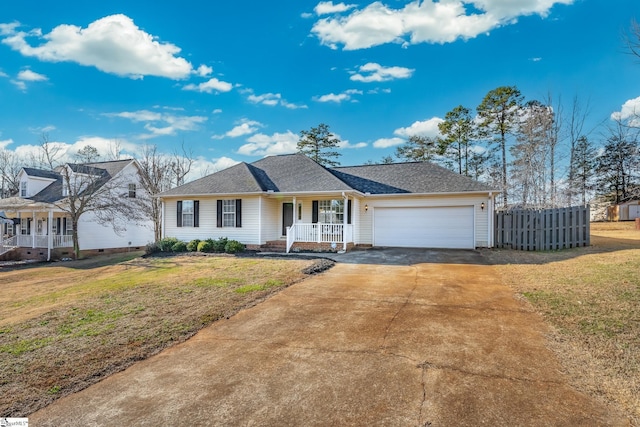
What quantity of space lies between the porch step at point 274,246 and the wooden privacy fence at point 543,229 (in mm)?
9834

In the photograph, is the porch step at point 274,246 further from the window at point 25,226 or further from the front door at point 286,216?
the window at point 25,226

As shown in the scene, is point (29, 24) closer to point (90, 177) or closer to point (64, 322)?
point (90, 177)

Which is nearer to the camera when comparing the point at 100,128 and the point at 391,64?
the point at 391,64

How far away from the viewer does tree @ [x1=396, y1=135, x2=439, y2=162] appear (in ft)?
98.6

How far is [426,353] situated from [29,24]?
1737cm

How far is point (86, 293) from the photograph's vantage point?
768 cm

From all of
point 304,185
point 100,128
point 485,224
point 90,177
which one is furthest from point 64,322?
point 100,128

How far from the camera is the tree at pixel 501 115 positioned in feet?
82.6

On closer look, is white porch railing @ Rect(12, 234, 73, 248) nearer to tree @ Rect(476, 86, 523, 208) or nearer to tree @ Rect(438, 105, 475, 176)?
tree @ Rect(438, 105, 475, 176)

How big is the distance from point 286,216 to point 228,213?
2.87 metres

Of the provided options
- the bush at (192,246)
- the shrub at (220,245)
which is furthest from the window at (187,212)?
the shrub at (220,245)

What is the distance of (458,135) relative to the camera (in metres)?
28.2

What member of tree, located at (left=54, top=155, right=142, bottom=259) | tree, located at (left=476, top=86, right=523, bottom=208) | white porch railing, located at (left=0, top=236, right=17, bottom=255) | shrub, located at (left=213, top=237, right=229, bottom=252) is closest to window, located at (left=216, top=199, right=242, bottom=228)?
shrub, located at (left=213, top=237, right=229, bottom=252)

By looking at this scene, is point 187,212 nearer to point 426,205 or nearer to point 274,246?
point 274,246
